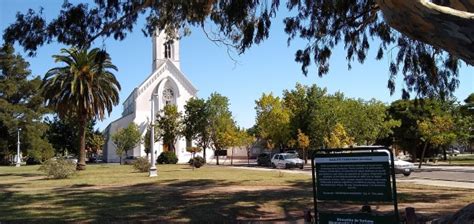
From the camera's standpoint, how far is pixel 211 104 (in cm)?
7100

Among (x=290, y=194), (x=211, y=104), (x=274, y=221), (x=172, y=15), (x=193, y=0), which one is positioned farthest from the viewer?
(x=211, y=104)

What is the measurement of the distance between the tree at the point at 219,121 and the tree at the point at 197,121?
56 centimetres

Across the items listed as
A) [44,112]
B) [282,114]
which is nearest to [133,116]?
[44,112]

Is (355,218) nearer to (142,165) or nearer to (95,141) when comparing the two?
(142,165)

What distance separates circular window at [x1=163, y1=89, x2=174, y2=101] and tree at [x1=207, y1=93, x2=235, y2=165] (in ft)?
47.3

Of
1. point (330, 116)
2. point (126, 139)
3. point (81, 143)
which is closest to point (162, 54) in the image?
point (126, 139)

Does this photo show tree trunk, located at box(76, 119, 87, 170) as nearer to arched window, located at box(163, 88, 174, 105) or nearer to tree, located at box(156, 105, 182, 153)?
tree, located at box(156, 105, 182, 153)

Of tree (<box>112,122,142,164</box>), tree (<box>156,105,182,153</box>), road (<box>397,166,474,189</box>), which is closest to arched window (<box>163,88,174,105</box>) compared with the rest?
tree (<box>112,122,142,164</box>)

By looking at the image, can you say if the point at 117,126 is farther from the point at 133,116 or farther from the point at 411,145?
the point at 411,145

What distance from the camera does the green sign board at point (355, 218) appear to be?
294 inches

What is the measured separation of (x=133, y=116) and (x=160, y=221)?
75036 millimetres

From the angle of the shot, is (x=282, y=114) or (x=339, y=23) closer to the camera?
(x=339, y=23)

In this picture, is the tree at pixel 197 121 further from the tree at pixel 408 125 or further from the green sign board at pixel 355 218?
the green sign board at pixel 355 218

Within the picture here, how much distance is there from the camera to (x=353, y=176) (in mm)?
7734
